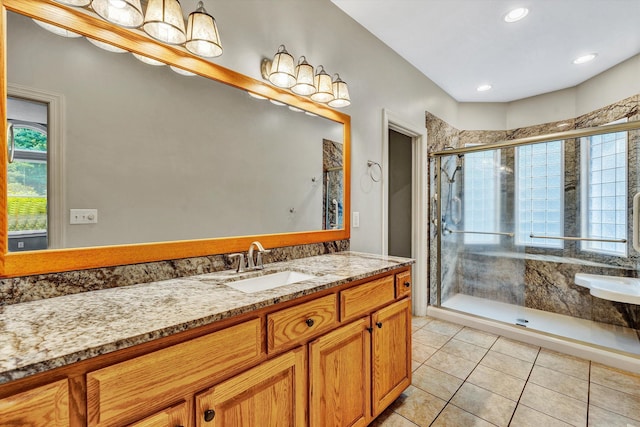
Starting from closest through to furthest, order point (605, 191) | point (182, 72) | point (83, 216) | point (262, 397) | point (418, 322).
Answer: point (262, 397), point (83, 216), point (182, 72), point (605, 191), point (418, 322)

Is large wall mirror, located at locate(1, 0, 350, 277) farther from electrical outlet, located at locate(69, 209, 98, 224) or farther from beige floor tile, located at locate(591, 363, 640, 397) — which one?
beige floor tile, located at locate(591, 363, 640, 397)

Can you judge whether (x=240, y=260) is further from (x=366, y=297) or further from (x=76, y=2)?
(x=76, y=2)

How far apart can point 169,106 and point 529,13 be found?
267cm

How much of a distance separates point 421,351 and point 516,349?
833 millimetres

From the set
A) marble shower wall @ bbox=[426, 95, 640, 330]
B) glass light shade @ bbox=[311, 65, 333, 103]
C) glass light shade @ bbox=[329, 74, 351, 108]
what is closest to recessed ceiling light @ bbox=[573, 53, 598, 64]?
marble shower wall @ bbox=[426, 95, 640, 330]

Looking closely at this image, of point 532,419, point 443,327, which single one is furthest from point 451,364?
point 443,327

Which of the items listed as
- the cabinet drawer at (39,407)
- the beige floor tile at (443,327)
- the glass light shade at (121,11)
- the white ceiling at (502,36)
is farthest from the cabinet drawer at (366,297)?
the white ceiling at (502,36)

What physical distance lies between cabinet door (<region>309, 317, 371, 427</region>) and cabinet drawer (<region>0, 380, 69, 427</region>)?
0.76 meters

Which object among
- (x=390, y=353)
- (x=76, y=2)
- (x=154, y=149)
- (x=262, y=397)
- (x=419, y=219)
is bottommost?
(x=390, y=353)

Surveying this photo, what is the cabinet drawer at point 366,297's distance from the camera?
133cm

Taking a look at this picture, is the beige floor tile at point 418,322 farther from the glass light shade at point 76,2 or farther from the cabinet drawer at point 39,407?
the glass light shade at point 76,2

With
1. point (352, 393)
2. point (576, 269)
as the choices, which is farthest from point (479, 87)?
point (352, 393)

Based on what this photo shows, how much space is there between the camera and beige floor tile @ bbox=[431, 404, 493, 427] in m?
1.59

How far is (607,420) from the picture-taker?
5.27 ft
